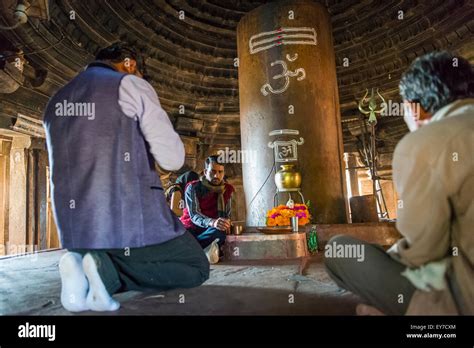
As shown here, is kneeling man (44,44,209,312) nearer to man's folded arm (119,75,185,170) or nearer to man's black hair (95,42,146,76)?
man's folded arm (119,75,185,170)

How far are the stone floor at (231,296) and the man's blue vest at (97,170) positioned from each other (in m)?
0.48

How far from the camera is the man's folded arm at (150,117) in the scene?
2.03 m

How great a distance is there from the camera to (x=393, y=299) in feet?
4.97

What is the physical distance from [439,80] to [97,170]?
6.06 feet

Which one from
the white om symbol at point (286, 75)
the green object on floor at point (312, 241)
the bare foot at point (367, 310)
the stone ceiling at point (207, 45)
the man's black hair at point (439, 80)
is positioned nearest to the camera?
the man's black hair at point (439, 80)

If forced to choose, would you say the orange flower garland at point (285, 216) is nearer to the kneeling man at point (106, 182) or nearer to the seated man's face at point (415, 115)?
the kneeling man at point (106, 182)

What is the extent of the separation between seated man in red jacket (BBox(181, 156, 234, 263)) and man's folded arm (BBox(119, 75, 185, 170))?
7.56 ft

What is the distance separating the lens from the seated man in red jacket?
4.41 m

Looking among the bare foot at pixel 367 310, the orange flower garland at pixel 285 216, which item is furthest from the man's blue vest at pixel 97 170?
the orange flower garland at pixel 285 216

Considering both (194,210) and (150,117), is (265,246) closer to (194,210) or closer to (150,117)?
(194,210)

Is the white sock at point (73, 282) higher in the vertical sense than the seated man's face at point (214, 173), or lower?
lower
